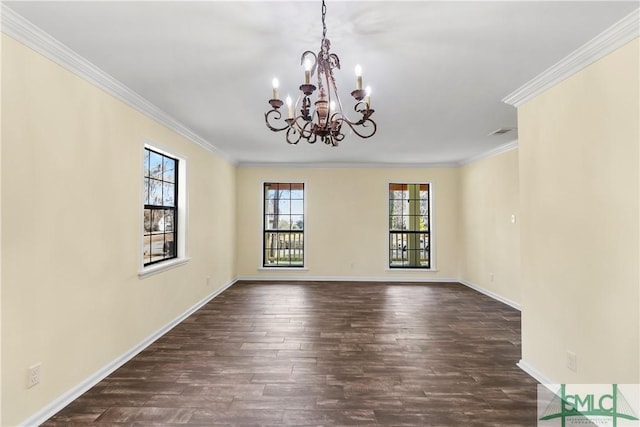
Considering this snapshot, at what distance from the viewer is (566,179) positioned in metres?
2.26

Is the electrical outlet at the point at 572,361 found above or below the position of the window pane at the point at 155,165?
below

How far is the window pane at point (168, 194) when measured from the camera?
12.5 ft

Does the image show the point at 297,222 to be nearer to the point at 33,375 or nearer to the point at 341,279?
the point at 341,279

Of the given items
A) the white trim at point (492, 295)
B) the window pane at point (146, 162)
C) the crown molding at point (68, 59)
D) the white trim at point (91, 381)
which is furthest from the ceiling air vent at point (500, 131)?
the white trim at point (91, 381)

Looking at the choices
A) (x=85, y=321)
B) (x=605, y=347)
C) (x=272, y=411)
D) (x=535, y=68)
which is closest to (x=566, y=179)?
(x=535, y=68)

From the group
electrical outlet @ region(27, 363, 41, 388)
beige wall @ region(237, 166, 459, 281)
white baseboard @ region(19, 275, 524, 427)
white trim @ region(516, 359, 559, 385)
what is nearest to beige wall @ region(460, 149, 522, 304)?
white baseboard @ region(19, 275, 524, 427)

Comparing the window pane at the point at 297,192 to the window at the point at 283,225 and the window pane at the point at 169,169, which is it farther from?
the window pane at the point at 169,169

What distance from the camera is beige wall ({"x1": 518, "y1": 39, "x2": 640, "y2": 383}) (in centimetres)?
182

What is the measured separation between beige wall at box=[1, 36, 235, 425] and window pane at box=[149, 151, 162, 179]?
24 centimetres

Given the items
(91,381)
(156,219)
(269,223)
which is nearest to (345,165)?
(269,223)

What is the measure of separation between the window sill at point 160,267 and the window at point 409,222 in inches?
172

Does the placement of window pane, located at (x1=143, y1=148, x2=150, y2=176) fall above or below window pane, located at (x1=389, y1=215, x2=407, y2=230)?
above

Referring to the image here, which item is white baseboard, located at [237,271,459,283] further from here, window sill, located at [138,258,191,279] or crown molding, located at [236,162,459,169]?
window sill, located at [138,258,191,279]

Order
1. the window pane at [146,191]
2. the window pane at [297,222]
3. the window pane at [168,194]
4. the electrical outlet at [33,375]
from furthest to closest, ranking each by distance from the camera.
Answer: the window pane at [297,222] < the window pane at [168,194] < the window pane at [146,191] < the electrical outlet at [33,375]
